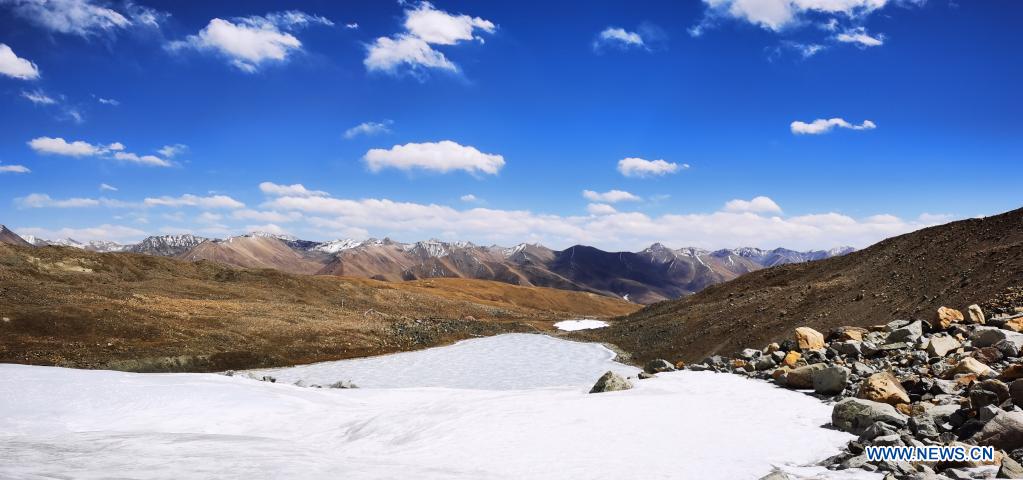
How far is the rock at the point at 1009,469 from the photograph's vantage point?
9750 millimetres

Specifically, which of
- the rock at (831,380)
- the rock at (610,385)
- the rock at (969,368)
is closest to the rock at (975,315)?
the rock at (969,368)

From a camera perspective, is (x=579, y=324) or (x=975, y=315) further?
(x=579, y=324)

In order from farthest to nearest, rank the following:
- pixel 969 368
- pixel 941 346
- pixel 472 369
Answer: pixel 472 369 < pixel 941 346 < pixel 969 368

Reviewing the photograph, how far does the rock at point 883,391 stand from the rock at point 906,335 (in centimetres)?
818

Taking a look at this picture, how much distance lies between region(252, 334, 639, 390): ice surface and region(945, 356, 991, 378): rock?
17816mm

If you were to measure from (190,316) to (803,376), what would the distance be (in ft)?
182

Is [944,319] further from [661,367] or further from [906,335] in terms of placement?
A: [661,367]

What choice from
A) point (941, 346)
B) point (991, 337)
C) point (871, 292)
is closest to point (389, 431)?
point (941, 346)

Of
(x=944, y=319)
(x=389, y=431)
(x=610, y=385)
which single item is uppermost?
(x=944, y=319)

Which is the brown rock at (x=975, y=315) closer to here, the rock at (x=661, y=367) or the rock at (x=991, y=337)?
the rock at (x=991, y=337)

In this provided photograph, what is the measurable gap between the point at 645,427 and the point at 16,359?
143ft

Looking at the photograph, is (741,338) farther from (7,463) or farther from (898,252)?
(7,463)

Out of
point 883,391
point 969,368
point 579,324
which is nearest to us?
point 883,391

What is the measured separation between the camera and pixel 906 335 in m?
23.0
